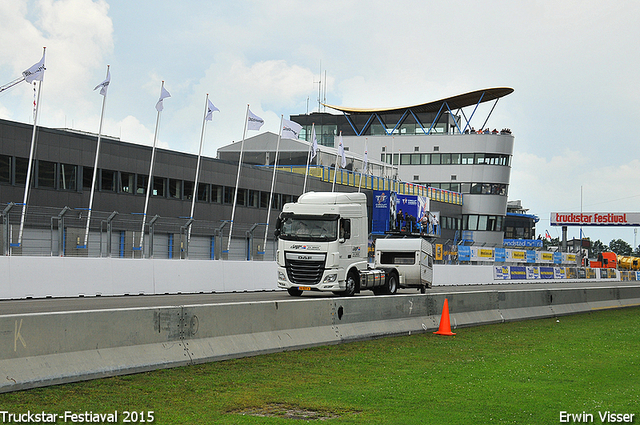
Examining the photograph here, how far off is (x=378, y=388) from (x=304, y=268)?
16.0 meters

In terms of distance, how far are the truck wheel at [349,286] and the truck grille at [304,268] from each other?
3.85 feet

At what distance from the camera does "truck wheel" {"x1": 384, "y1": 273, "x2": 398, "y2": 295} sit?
96.7ft

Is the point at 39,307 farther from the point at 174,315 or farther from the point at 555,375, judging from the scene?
the point at 555,375

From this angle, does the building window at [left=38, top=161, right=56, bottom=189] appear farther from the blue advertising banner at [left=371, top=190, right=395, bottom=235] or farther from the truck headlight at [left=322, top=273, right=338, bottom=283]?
the blue advertising banner at [left=371, top=190, right=395, bottom=235]

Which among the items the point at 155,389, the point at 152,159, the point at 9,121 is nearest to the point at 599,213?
the point at 152,159

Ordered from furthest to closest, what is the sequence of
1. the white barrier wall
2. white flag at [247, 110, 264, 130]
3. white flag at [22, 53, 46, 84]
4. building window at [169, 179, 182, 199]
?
building window at [169, 179, 182, 199], white flag at [247, 110, 264, 130], white flag at [22, 53, 46, 84], the white barrier wall

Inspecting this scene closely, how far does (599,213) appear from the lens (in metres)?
110

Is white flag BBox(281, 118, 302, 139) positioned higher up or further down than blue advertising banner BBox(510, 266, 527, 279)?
higher up

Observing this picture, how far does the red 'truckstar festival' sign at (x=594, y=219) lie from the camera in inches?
4262

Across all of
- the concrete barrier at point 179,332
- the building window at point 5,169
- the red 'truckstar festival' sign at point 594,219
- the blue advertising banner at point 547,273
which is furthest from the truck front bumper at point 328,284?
the red 'truckstar festival' sign at point 594,219

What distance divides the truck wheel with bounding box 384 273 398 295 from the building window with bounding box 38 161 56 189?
18.6m

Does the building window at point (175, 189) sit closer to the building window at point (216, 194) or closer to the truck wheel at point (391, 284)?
the building window at point (216, 194)

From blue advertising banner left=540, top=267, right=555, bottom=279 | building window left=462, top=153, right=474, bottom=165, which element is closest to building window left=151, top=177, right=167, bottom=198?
blue advertising banner left=540, top=267, right=555, bottom=279

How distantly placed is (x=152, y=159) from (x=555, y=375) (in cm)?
3322
